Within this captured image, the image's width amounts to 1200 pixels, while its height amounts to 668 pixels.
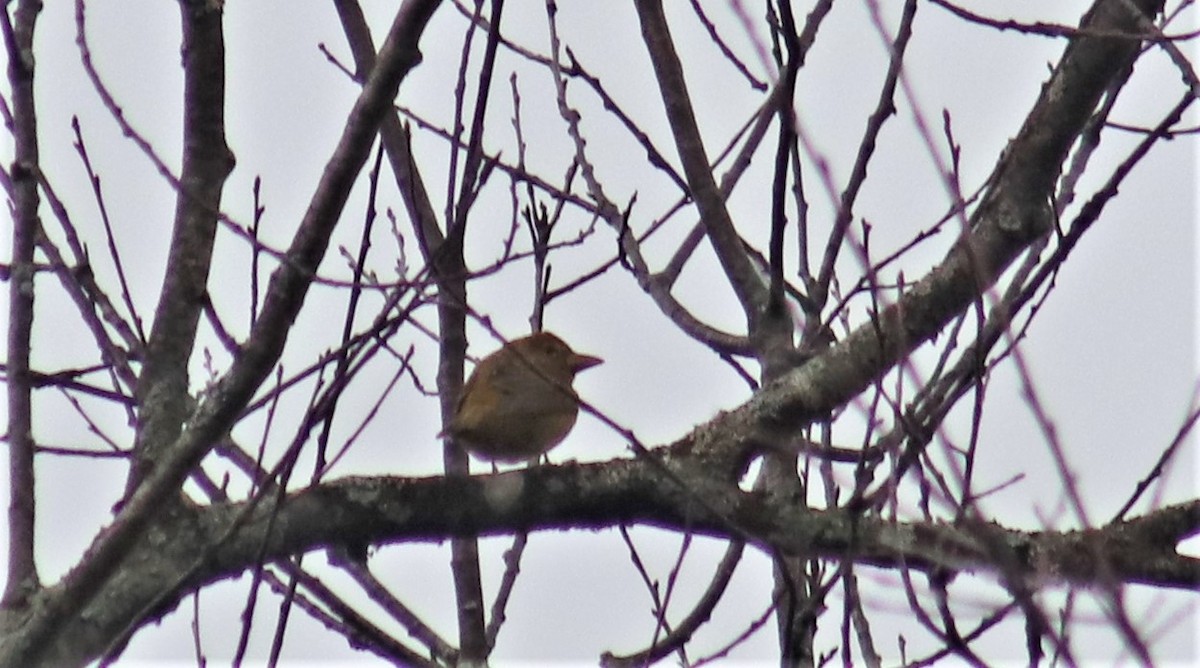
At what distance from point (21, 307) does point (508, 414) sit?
6.61 feet

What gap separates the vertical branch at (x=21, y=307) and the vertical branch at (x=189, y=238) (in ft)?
0.65

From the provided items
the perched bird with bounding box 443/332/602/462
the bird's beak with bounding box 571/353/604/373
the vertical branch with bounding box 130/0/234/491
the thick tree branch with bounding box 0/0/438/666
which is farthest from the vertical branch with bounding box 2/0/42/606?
the bird's beak with bounding box 571/353/604/373

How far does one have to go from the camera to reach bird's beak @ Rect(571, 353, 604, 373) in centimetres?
581

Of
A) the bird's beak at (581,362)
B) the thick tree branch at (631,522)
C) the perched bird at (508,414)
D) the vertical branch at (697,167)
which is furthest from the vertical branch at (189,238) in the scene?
the bird's beak at (581,362)

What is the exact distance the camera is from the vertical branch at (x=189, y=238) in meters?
2.90

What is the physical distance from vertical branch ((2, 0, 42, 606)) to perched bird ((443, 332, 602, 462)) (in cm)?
183

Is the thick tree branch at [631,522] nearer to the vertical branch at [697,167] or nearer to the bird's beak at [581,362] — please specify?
the vertical branch at [697,167]

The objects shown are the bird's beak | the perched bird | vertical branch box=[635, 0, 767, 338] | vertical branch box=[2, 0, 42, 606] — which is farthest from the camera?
the bird's beak

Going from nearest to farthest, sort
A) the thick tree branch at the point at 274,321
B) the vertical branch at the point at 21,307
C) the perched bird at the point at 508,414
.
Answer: the thick tree branch at the point at 274,321 < the vertical branch at the point at 21,307 < the perched bird at the point at 508,414

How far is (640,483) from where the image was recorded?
3090mm

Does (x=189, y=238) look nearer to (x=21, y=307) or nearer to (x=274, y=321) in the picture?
(x=21, y=307)

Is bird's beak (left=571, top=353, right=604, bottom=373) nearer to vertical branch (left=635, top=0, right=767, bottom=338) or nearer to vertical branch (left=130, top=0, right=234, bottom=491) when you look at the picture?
vertical branch (left=635, top=0, right=767, bottom=338)

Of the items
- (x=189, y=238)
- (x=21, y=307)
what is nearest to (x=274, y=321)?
(x=189, y=238)

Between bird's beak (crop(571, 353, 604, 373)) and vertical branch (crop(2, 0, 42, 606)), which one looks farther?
bird's beak (crop(571, 353, 604, 373))
